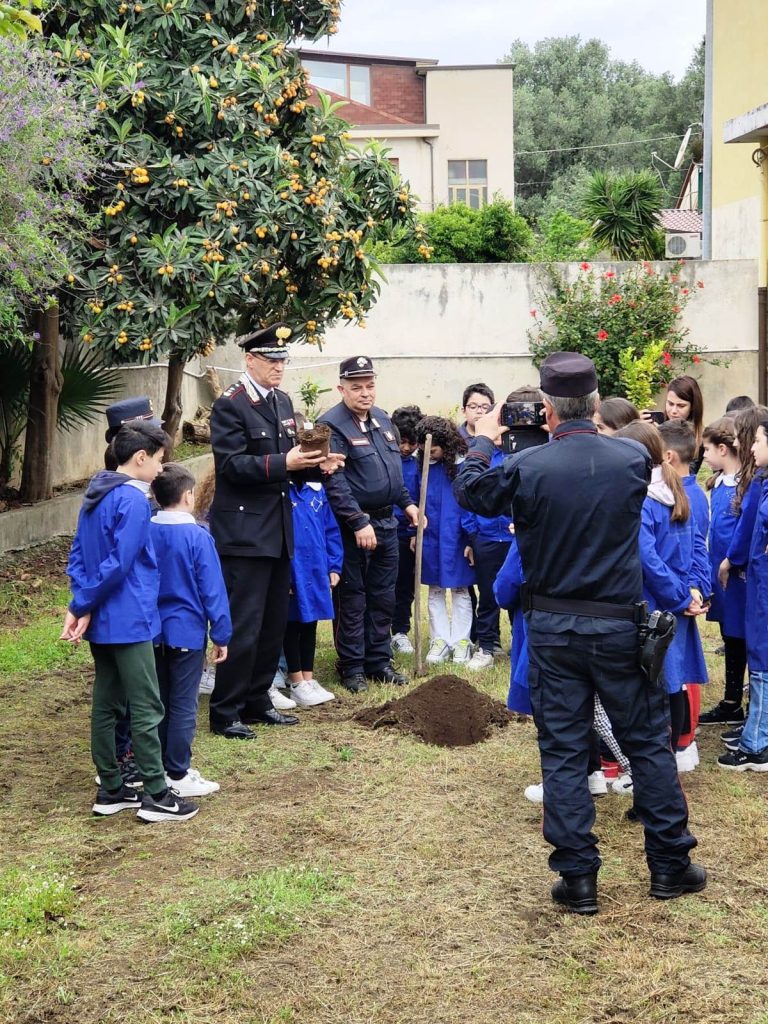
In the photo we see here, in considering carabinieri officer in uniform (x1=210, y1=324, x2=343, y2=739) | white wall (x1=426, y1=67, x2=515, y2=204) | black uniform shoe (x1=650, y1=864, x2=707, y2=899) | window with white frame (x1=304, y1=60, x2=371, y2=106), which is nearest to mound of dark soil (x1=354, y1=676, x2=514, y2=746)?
carabinieri officer in uniform (x1=210, y1=324, x2=343, y2=739)

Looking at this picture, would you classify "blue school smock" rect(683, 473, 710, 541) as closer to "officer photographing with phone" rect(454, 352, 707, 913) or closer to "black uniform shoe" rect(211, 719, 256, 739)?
"officer photographing with phone" rect(454, 352, 707, 913)

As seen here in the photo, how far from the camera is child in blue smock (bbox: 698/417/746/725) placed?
649 centimetres

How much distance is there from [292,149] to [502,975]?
9.57 meters

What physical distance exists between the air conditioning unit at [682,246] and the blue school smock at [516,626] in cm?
1842

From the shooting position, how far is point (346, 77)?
40.6 metres

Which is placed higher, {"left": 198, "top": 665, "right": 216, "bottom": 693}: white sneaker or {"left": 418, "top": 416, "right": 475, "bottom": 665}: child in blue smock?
{"left": 418, "top": 416, "right": 475, "bottom": 665}: child in blue smock

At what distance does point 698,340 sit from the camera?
61.3 ft

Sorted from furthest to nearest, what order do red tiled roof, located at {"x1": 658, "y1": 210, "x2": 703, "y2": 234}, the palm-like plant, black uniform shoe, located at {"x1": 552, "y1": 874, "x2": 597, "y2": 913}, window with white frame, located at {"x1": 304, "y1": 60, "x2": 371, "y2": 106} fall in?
window with white frame, located at {"x1": 304, "y1": 60, "x2": 371, "y2": 106} < red tiled roof, located at {"x1": 658, "y1": 210, "x2": 703, "y2": 234} < the palm-like plant < black uniform shoe, located at {"x1": 552, "y1": 874, "x2": 597, "y2": 913}

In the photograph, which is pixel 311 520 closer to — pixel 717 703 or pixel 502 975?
pixel 717 703

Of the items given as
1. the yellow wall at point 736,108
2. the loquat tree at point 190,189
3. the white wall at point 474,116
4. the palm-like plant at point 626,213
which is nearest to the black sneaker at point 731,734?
the loquat tree at point 190,189

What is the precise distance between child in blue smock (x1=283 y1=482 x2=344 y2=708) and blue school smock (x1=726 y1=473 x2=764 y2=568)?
240 centimetres

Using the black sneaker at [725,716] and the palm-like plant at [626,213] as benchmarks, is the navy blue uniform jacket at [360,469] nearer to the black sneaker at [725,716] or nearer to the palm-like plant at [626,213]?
the black sneaker at [725,716]

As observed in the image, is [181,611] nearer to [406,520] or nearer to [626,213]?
[406,520]

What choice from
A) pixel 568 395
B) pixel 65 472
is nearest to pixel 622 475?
pixel 568 395
